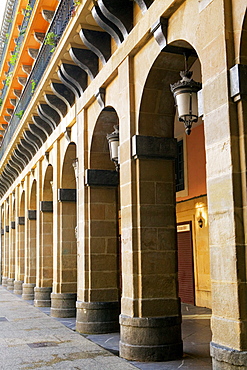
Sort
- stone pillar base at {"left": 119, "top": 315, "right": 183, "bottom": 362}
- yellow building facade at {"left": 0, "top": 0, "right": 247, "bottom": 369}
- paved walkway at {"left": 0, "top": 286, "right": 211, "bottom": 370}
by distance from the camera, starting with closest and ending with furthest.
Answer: yellow building facade at {"left": 0, "top": 0, "right": 247, "bottom": 369} < paved walkway at {"left": 0, "top": 286, "right": 211, "bottom": 370} < stone pillar base at {"left": 119, "top": 315, "right": 183, "bottom": 362}

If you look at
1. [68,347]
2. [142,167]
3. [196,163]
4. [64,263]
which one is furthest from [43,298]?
[142,167]

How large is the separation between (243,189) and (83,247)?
17.5ft

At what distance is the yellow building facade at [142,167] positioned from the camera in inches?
192

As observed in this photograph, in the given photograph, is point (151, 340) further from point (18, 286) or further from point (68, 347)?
point (18, 286)

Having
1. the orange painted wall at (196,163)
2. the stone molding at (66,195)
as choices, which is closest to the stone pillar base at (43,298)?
the stone molding at (66,195)

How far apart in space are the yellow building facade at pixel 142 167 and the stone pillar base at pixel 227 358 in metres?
A: 0.01

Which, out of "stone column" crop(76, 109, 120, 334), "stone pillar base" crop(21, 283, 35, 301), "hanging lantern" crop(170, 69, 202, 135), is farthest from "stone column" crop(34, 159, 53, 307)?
"hanging lantern" crop(170, 69, 202, 135)

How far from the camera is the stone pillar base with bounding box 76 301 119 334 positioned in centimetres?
919

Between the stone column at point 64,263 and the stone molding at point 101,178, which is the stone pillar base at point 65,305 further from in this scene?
the stone molding at point 101,178

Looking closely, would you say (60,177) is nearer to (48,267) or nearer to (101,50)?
(48,267)

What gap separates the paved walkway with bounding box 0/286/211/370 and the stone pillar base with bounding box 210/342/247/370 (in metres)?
1.69

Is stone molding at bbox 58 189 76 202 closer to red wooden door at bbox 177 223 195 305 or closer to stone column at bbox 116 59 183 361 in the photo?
red wooden door at bbox 177 223 195 305

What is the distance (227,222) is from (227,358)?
1316mm

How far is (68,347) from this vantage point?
26.3 feet
